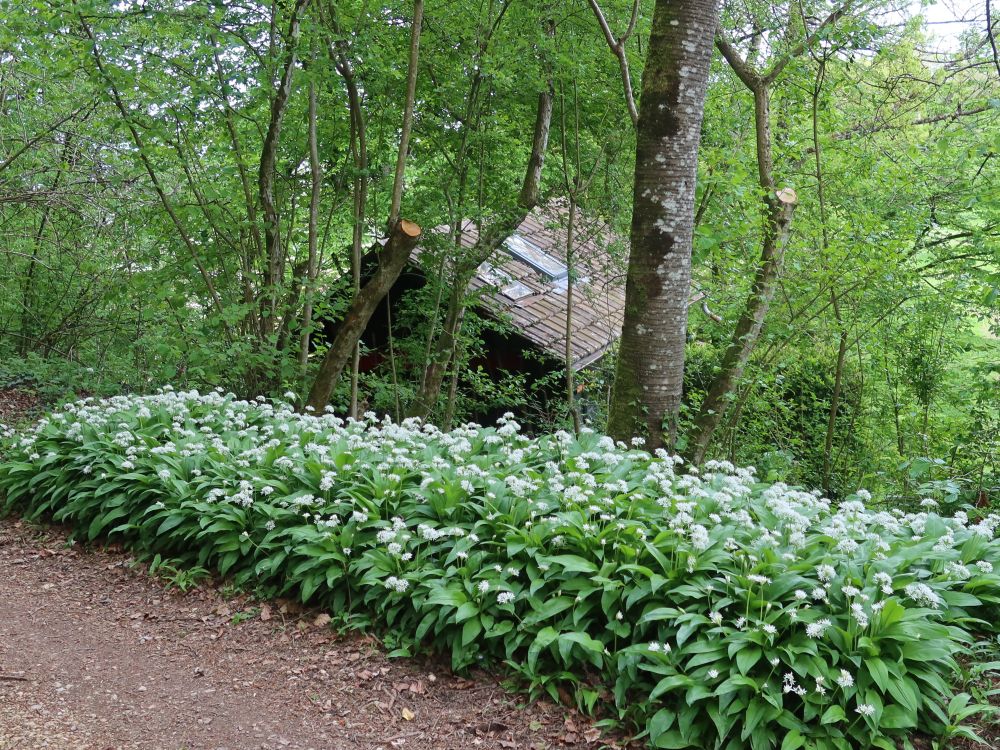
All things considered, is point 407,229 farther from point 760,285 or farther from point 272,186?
point 760,285

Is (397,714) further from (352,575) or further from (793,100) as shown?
(793,100)

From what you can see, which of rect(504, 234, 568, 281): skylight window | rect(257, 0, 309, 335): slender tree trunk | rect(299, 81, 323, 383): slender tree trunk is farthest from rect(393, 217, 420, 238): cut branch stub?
rect(504, 234, 568, 281): skylight window

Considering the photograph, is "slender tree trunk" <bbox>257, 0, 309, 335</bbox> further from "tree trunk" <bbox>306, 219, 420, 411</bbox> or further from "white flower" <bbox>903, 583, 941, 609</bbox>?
"white flower" <bbox>903, 583, 941, 609</bbox>

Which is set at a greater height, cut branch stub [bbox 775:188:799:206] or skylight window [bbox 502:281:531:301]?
cut branch stub [bbox 775:188:799:206]

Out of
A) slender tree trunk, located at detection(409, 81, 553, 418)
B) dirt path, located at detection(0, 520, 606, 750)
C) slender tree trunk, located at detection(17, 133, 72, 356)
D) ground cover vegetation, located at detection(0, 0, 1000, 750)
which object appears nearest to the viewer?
dirt path, located at detection(0, 520, 606, 750)

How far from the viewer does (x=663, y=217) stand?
6402 millimetres

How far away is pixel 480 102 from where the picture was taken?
30.9 feet

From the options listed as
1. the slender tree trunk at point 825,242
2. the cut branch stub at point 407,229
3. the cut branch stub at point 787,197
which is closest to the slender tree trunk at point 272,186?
the cut branch stub at point 407,229

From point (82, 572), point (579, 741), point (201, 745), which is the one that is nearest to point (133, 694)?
point (201, 745)

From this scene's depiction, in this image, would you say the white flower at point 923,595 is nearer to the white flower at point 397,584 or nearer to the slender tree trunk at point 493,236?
the white flower at point 397,584

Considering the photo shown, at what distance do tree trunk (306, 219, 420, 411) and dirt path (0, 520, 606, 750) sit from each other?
334 centimetres

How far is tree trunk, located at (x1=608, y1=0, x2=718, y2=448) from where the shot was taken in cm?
635

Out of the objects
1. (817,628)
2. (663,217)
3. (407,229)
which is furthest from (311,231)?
(817,628)

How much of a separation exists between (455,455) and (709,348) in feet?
15.0
